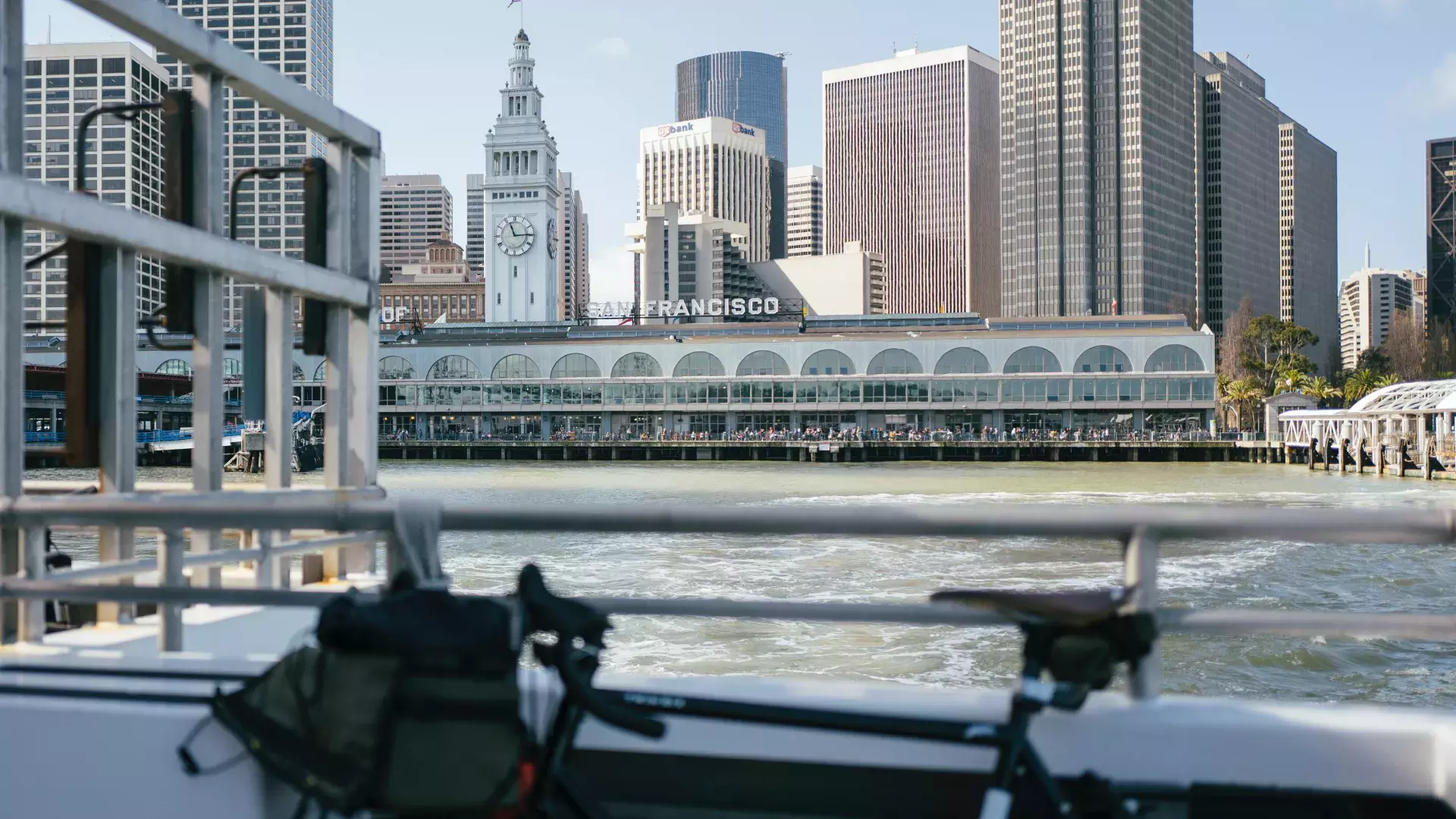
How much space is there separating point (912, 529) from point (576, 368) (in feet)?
316

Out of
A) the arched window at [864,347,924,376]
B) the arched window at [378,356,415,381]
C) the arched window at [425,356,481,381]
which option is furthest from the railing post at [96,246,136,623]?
the arched window at [378,356,415,381]

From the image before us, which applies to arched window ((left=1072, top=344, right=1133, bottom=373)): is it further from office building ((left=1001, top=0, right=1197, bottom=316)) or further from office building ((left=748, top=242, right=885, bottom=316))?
office building ((left=748, top=242, right=885, bottom=316))

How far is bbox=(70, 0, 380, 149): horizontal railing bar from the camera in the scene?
5.09 m

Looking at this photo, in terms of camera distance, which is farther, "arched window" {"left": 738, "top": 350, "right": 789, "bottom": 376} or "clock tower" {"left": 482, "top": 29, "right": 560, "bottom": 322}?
"clock tower" {"left": 482, "top": 29, "right": 560, "bottom": 322}

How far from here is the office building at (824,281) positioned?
16488cm

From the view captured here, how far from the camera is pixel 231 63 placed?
5887 mm

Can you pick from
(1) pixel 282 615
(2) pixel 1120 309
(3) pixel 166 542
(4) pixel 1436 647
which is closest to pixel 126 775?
(3) pixel 166 542

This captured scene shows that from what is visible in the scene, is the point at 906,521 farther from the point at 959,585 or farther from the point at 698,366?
the point at 698,366

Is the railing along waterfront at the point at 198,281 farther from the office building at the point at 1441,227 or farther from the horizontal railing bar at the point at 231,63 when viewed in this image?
the office building at the point at 1441,227

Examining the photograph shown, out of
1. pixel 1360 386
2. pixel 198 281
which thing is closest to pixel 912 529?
pixel 198 281

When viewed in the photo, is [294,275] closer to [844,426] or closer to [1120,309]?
[844,426]

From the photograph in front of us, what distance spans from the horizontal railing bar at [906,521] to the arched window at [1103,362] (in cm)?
9339

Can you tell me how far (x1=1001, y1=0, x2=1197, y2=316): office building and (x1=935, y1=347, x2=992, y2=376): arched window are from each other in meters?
62.9

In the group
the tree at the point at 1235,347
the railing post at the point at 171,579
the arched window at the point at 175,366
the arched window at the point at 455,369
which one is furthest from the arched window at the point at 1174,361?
the railing post at the point at 171,579
